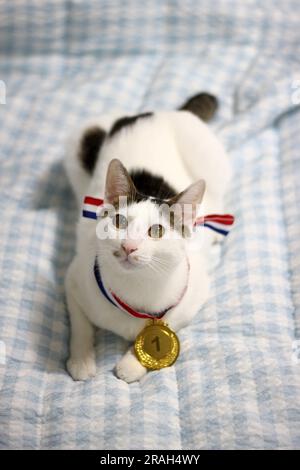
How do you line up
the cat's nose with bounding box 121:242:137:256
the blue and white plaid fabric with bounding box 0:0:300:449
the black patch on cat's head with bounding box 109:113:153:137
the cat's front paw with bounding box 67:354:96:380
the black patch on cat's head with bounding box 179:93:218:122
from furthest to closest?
the black patch on cat's head with bounding box 179:93:218:122, the black patch on cat's head with bounding box 109:113:153:137, the cat's front paw with bounding box 67:354:96:380, the blue and white plaid fabric with bounding box 0:0:300:449, the cat's nose with bounding box 121:242:137:256

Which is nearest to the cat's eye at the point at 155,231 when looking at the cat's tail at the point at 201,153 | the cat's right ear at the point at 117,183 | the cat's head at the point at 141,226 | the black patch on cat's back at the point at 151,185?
the cat's head at the point at 141,226

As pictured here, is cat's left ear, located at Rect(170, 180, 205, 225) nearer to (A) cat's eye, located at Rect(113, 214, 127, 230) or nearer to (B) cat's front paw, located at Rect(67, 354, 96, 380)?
(A) cat's eye, located at Rect(113, 214, 127, 230)

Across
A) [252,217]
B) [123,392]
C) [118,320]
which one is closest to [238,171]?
[252,217]

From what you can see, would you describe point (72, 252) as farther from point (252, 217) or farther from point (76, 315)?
point (252, 217)

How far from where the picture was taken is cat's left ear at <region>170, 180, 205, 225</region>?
1.18 meters

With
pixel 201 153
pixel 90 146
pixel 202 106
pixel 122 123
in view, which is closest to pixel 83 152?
pixel 90 146

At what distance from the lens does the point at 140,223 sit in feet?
3.82

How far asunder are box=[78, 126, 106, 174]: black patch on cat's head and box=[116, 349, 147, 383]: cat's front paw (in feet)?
2.37

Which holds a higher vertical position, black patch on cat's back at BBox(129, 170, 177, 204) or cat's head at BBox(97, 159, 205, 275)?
black patch on cat's back at BBox(129, 170, 177, 204)

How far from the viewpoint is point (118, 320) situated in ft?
4.55

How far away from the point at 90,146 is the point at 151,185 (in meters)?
0.43

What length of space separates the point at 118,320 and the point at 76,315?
0.15 metres

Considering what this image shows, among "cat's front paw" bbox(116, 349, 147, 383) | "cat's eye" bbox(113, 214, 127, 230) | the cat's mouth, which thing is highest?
"cat's eye" bbox(113, 214, 127, 230)

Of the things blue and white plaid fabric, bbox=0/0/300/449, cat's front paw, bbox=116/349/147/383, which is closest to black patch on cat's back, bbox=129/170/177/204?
blue and white plaid fabric, bbox=0/0/300/449
